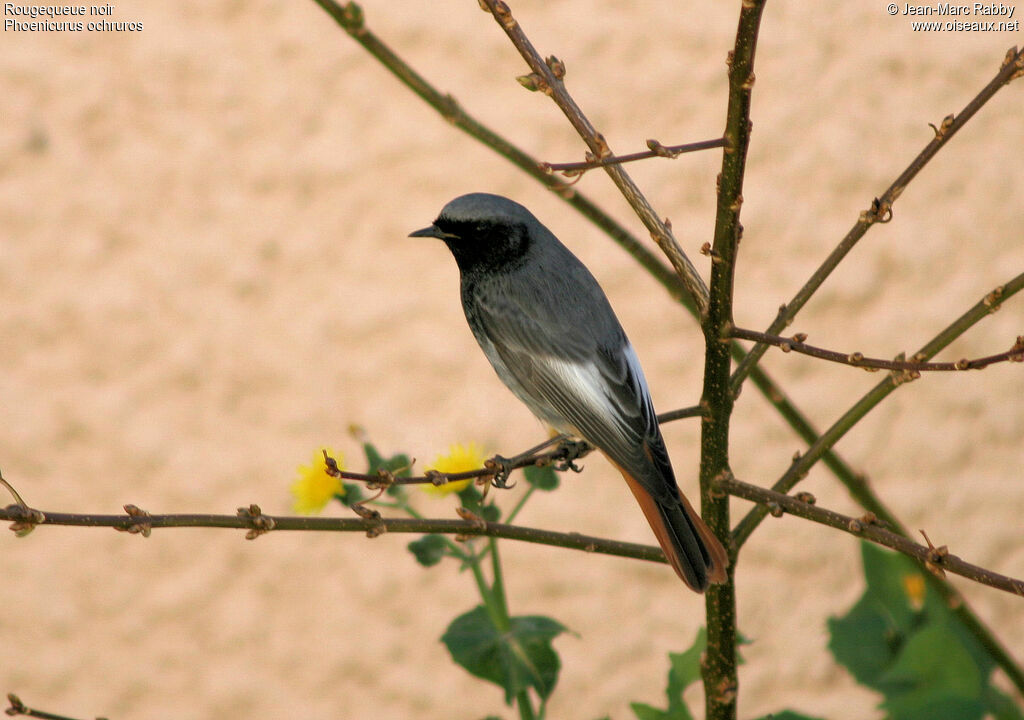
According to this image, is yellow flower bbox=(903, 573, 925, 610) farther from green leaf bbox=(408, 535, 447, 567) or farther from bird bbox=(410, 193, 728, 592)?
green leaf bbox=(408, 535, 447, 567)

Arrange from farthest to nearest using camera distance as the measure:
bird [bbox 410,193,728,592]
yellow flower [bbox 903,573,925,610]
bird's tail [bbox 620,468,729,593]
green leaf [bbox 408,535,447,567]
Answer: yellow flower [bbox 903,573,925,610] < bird [bbox 410,193,728,592] < green leaf [bbox 408,535,447,567] < bird's tail [bbox 620,468,729,593]

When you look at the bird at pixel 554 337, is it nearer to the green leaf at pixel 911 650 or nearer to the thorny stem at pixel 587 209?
the thorny stem at pixel 587 209

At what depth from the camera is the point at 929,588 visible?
93 cm

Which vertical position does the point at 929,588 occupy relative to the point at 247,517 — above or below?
above

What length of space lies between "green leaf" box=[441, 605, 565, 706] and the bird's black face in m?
0.32

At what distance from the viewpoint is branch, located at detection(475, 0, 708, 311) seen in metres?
0.52

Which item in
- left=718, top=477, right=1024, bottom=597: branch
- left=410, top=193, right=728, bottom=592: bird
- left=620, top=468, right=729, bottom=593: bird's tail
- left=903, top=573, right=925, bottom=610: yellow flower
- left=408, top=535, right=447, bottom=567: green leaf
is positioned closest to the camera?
left=718, top=477, right=1024, bottom=597: branch

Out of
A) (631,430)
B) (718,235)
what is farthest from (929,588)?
(718,235)

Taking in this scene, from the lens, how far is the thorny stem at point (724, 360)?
1.58ft

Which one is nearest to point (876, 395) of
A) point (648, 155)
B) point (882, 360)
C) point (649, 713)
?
point (882, 360)

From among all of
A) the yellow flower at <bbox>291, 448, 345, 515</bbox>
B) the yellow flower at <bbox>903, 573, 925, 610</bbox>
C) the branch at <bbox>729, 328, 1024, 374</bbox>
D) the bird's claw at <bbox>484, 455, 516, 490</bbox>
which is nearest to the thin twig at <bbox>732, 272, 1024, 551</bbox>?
the branch at <bbox>729, 328, 1024, 374</bbox>

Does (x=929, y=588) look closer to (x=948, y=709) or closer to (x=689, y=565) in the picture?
(x=948, y=709)

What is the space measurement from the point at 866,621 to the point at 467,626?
0.44 meters

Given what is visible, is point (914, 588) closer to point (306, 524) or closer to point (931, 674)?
point (931, 674)
